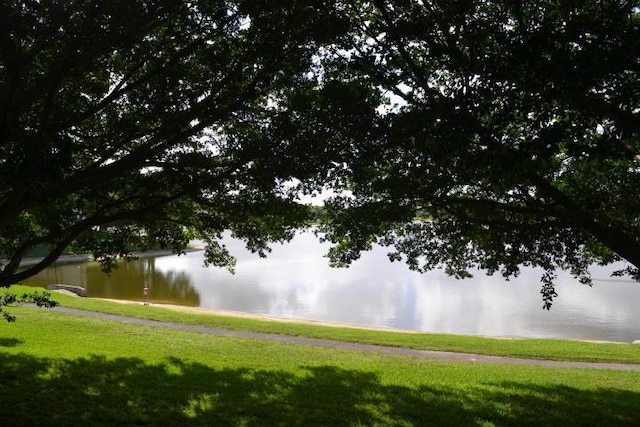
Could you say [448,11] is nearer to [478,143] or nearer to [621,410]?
[478,143]

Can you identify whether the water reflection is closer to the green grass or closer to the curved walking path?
the green grass

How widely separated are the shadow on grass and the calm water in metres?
13.0

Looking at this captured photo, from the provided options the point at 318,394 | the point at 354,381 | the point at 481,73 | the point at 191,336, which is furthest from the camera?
the point at 191,336

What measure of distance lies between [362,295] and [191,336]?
16207 millimetres

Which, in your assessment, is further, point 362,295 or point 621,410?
point 362,295

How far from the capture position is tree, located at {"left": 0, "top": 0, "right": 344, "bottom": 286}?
4836 mm

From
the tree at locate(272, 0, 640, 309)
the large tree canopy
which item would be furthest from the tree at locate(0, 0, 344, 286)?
the tree at locate(272, 0, 640, 309)

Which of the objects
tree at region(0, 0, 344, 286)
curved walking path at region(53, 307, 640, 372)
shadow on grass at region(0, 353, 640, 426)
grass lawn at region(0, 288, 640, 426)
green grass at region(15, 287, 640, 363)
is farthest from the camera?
green grass at region(15, 287, 640, 363)

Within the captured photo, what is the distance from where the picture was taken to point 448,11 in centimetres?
507

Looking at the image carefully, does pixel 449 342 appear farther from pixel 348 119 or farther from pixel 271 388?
pixel 348 119

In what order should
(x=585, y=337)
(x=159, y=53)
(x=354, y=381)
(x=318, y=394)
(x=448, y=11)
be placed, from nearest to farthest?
1. (x=448, y=11)
2. (x=159, y=53)
3. (x=318, y=394)
4. (x=354, y=381)
5. (x=585, y=337)

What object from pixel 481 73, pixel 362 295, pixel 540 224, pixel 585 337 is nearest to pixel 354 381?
pixel 540 224

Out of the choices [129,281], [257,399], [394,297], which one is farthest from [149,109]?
[129,281]

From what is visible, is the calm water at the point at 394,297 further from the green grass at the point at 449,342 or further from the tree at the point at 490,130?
the tree at the point at 490,130
